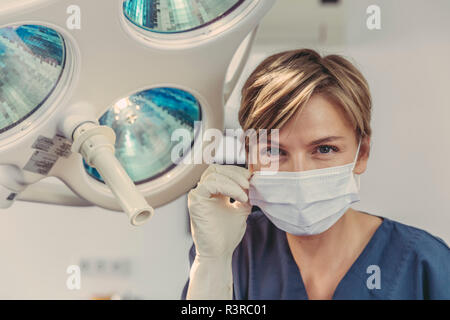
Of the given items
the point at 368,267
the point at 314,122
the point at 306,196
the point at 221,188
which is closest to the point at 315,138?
the point at 314,122

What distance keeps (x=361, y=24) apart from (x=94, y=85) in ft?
2.53

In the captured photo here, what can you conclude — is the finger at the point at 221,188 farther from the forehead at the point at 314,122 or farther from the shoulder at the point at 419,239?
the shoulder at the point at 419,239

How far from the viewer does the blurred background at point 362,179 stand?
145cm

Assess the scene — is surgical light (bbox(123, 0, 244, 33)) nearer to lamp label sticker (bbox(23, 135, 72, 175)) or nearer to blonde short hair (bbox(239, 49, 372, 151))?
blonde short hair (bbox(239, 49, 372, 151))

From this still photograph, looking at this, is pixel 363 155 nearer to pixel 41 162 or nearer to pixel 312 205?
pixel 312 205

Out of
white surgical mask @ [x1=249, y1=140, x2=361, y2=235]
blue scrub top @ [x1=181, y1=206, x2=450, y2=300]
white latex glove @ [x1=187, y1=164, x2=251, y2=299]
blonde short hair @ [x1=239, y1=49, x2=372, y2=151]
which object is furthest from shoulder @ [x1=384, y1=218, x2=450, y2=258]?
white latex glove @ [x1=187, y1=164, x2=251, y2=299]

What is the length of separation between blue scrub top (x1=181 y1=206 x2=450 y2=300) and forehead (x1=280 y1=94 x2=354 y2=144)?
1.05 ft

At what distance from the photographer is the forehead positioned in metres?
1.26

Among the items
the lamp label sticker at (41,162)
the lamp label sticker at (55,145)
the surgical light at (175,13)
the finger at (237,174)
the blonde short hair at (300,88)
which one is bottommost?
the finger at (237,174)

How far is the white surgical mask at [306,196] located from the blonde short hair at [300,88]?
0.12 metres

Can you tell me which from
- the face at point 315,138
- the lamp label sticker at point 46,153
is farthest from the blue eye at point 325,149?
the lamp label sticker at point 46,153
